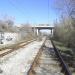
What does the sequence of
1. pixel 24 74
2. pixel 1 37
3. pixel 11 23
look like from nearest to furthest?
pixel 24 74, pixel 1 37, pixel 11 23

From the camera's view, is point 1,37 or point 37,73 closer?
point 37,73

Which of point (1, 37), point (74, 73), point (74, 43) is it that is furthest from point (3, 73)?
point (1, 37)

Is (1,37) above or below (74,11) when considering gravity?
below

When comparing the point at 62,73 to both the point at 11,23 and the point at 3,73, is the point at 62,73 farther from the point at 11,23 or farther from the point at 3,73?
the point at 11,23

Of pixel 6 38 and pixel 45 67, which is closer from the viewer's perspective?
pixel 45 67

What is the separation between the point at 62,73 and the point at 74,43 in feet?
65.4

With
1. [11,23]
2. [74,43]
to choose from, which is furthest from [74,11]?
[11,23]

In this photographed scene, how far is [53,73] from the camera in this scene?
11.9m

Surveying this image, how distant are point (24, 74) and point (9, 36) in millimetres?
37277

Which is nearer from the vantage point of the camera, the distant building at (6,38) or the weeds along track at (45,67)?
the weeds along track at (45,67)

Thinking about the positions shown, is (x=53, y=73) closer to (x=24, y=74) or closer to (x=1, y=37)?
(x=24, y=74)

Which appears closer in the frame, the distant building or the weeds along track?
the weeds along track

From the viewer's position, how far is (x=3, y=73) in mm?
11461

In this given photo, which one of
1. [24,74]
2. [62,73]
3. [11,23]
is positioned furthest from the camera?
[11,23]
